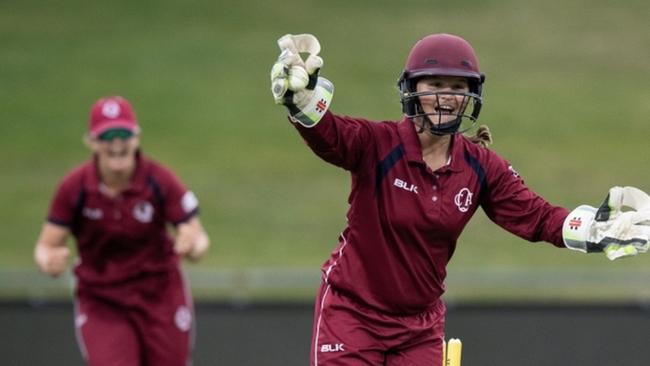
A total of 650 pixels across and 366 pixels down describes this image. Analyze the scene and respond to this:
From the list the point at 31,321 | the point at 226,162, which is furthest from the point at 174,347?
the point at 226,162

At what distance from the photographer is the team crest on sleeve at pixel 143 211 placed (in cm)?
740

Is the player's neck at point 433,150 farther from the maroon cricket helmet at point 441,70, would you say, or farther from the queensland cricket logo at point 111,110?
the queensland cricket logo at point 111,110

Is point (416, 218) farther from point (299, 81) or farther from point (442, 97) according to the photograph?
point (299, 81)

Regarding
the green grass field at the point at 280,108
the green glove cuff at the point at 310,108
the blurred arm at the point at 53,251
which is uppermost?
the green grass field at the point at 280,108

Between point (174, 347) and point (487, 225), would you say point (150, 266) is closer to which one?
point (174, 347)

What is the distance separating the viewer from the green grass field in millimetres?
16938

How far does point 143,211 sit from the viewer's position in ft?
24.3

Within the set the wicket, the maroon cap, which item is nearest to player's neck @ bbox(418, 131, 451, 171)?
the wicket

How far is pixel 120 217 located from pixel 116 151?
35 centimetres

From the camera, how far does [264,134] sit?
19.8 meters

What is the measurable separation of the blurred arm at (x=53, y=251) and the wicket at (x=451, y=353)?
7.03 feet

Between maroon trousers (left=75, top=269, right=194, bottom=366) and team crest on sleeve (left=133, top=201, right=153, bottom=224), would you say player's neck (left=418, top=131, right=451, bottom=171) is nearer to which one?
team crest on sleeve (left=133, top=201, right=153, bottom=224)

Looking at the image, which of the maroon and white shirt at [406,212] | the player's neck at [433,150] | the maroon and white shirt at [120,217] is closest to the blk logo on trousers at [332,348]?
the maroon and white shirt at [406,212]

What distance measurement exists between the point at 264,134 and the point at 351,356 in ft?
45.8
